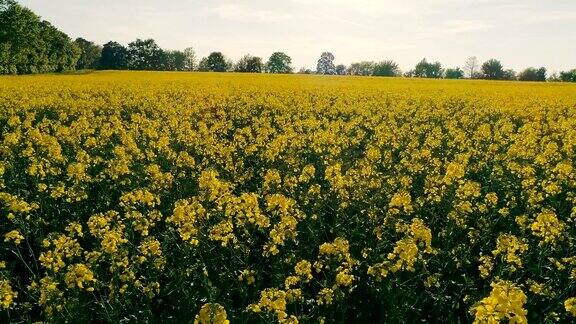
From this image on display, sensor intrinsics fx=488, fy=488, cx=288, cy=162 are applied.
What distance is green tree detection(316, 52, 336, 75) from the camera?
149587 millimetres

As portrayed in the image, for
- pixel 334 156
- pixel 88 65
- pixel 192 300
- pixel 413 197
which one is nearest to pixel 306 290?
pixel 192 300

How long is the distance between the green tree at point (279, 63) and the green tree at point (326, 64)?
11.2 m

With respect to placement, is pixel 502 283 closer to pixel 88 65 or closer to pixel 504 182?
pixel 504 182

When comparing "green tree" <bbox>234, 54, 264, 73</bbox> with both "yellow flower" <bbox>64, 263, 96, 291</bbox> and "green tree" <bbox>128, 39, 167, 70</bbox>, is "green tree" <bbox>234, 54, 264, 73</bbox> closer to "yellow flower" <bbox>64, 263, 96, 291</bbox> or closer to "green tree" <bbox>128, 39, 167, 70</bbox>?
"green tree" <bbox>128, 39, 167, 70</bbox>

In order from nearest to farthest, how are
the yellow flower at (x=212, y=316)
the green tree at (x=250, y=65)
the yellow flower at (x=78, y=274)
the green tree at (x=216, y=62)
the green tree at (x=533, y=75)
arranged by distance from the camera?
the yellow flower at (x=212, y=316) → the yellow flower at (x=78, y=274) → the green tree at (x=250, y=65) → the green tree at (x=533, y=75) → the green tree at (x=216, y=62)

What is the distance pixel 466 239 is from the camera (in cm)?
742

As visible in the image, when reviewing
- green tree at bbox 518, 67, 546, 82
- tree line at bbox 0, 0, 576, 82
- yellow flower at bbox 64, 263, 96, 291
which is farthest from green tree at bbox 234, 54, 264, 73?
yellow flower at bbox 64, 263, 96, 291

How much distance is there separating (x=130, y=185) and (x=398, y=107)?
592 inches

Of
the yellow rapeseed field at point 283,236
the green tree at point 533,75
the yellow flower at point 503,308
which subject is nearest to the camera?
the yellow flower at point 503,308

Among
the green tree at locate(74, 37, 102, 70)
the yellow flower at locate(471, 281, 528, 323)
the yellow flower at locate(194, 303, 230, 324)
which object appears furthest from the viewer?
the green tree at locate(74, 37, 102, 70)

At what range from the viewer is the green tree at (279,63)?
14025 cm

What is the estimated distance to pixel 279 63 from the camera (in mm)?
141000

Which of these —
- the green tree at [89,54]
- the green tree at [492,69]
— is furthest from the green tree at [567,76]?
the green tree at [89,54]

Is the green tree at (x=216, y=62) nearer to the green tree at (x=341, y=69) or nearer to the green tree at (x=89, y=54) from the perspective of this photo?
the green tree at (x=89, y=54)
